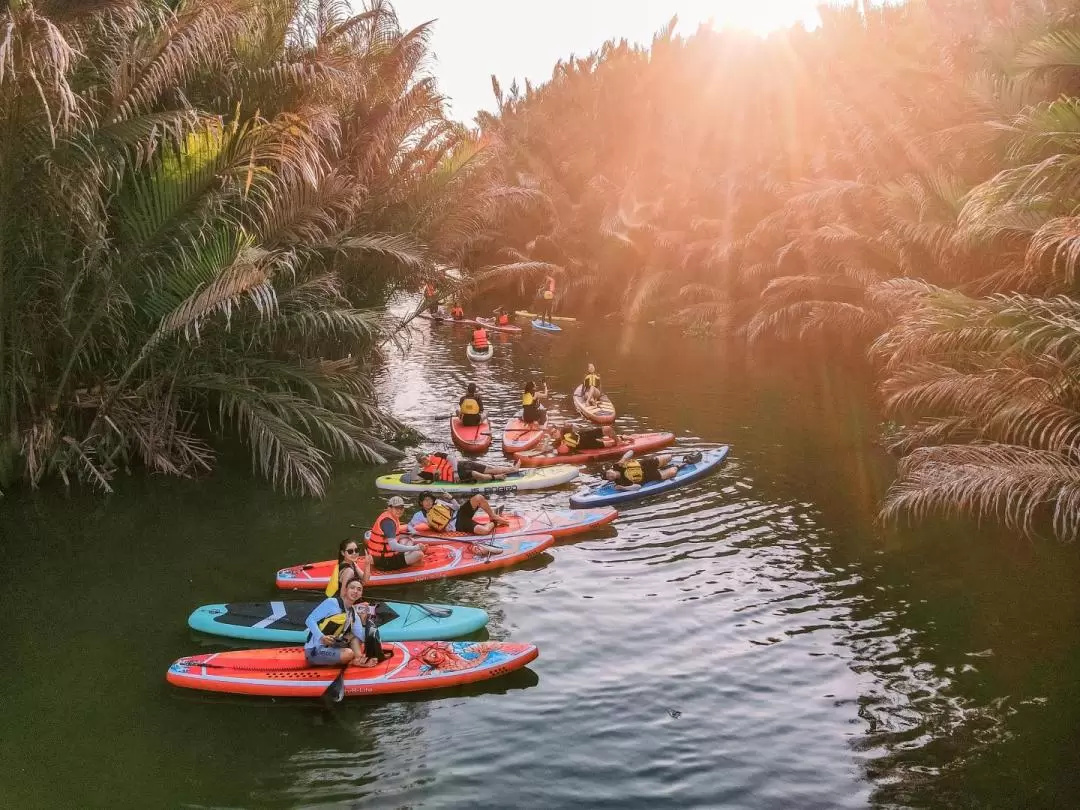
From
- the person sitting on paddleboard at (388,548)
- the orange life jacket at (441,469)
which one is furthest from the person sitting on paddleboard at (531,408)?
the person sitting on paddleboard at (388,548)

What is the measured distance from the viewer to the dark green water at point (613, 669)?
7.59m

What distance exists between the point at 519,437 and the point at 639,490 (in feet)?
13.7

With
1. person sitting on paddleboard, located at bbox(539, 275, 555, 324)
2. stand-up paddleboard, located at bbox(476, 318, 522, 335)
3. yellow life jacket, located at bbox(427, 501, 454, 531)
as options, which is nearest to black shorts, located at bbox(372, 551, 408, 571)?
yellow life jacket, located at bbox(427, 501, 454, 531)

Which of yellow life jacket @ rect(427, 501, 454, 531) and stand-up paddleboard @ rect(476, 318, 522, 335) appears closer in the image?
yellow life jacket @ rect(427, 501, 454, 531)

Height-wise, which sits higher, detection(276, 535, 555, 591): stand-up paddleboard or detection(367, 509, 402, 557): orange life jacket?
detection(367, 509, 402, 557): orange life jacket

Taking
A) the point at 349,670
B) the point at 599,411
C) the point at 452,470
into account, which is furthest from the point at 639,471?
the point at 349,670

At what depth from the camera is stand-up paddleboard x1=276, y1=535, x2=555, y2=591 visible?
11523 millimetres

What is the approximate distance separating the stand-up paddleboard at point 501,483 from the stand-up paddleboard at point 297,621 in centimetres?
505

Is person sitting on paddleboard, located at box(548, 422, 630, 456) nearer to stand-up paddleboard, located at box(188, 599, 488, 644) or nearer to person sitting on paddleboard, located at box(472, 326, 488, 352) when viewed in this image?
stand-up paddleboard, located at box(188, 599, 488, 644)

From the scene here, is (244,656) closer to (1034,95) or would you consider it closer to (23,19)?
(23,19)

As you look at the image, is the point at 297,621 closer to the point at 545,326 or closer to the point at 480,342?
the point at 480,342

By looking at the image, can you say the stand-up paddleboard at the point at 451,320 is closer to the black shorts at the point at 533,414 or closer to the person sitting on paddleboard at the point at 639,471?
the black shorts at the point at 533,414

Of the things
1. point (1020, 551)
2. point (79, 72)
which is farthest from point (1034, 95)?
point (79, 72)

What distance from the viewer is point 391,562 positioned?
1209 centimetres
